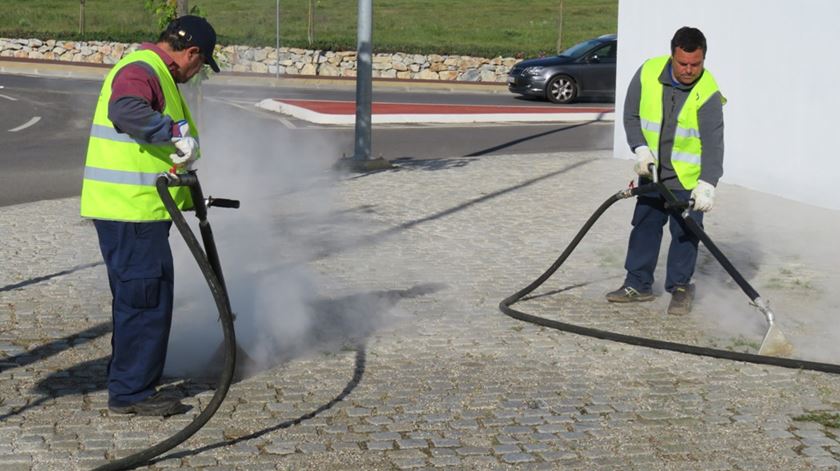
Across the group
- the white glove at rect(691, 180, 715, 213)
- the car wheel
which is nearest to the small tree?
the white glove at rect(691, 180, 715, 213)

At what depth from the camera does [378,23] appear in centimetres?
3875

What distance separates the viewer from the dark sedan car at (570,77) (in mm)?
25375

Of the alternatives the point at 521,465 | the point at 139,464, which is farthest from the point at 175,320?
the point at 521,465

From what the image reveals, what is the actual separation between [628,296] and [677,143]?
3.28 ft

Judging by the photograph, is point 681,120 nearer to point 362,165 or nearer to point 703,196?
point 703,196

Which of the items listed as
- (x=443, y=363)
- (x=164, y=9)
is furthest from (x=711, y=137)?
(x=164, y=9)

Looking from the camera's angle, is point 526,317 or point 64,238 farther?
point 64,238

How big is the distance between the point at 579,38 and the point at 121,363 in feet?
108

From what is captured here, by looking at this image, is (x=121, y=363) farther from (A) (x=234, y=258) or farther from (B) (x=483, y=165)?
(B) (x=483, y=165)

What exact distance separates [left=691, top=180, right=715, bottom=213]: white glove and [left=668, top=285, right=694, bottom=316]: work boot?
0.64 m

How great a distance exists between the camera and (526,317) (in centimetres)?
701

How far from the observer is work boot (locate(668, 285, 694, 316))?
287 inches

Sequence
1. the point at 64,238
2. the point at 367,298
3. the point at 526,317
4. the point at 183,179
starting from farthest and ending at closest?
the point at 64,238 < the point at 367,298 < the point at 526,317 < the point at 183,179

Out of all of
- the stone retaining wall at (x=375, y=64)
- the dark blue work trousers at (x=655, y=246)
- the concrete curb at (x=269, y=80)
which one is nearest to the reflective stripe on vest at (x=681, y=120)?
the dark blue work trousers at (x=655, y=246)
